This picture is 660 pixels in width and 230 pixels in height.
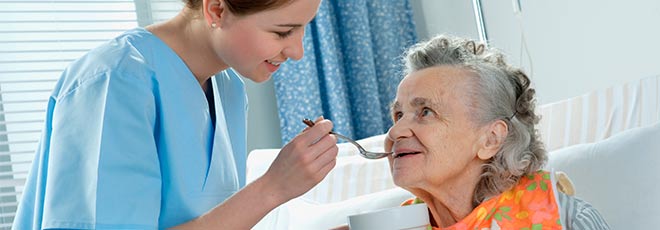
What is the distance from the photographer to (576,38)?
2859 millimetres

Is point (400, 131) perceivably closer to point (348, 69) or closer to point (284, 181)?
point (284, 181)

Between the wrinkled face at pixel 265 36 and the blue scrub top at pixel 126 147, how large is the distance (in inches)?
5.5

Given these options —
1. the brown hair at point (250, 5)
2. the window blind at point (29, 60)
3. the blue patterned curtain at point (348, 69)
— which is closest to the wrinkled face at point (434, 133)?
the brown hair at point (250, 5)

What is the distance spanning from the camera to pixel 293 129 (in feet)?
12.3

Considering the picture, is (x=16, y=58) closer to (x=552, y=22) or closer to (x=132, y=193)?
(x=552, y=22)

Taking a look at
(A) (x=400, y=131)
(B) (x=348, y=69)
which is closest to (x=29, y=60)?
(B) (x=348, y=69)

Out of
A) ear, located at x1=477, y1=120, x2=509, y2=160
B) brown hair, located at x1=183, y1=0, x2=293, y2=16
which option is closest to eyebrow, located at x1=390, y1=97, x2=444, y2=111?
ear, located at x1=477, y1=120, x2=509, y2=160

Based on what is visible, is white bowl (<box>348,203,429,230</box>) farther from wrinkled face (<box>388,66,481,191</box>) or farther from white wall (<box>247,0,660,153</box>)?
white wall (<box>247,0,660,153</box>)

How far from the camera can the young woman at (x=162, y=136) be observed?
135cm

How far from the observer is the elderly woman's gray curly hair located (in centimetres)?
170

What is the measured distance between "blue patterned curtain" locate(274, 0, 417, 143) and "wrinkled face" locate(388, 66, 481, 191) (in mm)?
1958

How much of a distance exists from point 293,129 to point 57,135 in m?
2.40

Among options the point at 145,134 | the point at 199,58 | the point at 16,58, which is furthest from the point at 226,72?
the point at 16,58

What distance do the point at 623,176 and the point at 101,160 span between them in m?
1.06
